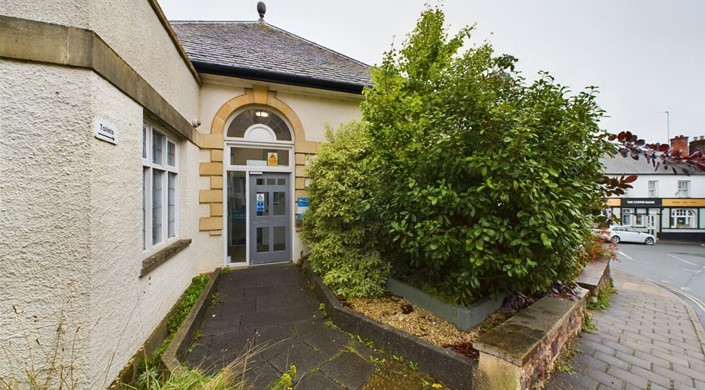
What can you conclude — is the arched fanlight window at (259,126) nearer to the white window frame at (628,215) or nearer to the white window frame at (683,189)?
the white window frame at (628,215)

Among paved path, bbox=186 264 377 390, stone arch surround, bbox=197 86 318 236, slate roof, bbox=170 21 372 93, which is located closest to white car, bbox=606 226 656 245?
slate roof, bbox=170 21 372 93

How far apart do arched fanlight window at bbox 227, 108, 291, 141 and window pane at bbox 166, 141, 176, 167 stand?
166cm

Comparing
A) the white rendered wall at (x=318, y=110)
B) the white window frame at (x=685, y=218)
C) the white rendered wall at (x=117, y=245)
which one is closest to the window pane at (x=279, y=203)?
the white rendered wall at (x=318, y=110)

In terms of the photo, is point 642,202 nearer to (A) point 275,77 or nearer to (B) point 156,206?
(A) point 275,77

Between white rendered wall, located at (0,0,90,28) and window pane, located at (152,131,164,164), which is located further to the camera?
window pane, located at (152,131,164,164)

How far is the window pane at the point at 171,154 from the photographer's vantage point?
4.25m

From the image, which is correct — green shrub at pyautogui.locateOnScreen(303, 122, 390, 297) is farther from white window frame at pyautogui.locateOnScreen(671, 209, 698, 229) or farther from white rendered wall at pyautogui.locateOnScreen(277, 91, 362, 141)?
white window frame at pyautogui.locateOnScreen(671, 209, 698, 229)

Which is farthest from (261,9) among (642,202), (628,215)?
(628,215)

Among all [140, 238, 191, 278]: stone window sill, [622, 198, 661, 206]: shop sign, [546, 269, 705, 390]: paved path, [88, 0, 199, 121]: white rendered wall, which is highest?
[88, 0, 199, 121]: white rendered wall

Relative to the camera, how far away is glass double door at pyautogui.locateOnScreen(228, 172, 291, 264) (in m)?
6.19

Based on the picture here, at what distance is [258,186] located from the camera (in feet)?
20.7

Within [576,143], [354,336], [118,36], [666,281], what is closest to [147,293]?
[354,336]

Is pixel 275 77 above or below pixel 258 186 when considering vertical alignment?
above

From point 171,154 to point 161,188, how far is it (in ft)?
2.67
